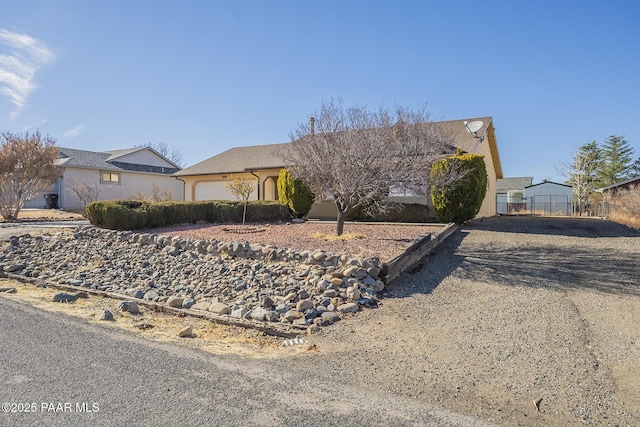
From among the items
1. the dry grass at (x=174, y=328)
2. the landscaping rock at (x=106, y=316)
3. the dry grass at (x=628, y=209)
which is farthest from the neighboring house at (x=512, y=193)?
the landscaping rock at (x=106, y=316)

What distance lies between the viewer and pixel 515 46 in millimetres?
11828

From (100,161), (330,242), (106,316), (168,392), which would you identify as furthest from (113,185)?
(168,392)

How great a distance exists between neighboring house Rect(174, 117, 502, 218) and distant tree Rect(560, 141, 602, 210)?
17.5 metres

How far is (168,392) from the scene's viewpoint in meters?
3.19

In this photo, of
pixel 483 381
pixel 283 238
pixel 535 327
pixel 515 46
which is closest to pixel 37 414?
pixel 483 381

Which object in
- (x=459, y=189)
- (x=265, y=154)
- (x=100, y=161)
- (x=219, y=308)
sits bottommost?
(x=219, y=308)

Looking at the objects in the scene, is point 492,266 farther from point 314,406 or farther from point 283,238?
point 314,406

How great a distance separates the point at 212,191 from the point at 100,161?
1130 cm

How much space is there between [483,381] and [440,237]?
25.1ft

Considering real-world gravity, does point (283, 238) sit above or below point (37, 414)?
above

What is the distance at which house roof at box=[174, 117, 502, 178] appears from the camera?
17172 mm

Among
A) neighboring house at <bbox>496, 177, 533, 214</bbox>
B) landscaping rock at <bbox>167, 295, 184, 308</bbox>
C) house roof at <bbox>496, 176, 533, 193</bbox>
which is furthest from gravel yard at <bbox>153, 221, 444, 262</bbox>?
house roof at <bbox>496, 176, 533, 193</bbox>

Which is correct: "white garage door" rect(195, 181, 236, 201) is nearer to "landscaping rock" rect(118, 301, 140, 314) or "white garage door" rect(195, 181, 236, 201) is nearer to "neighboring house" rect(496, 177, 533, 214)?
"landscaping rock" rect(118, 301, 140, 314)

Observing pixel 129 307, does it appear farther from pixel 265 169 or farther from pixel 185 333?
pixel 265 169
